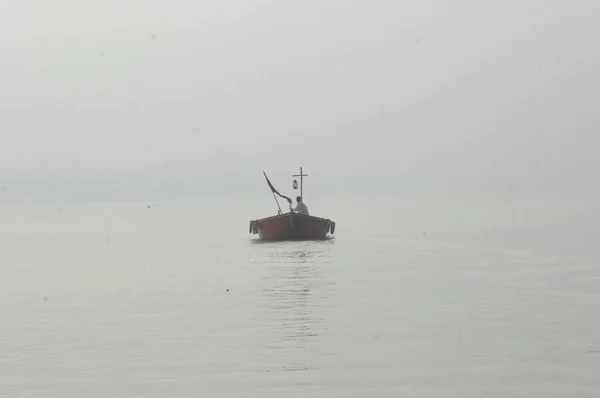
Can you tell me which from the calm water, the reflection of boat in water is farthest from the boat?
the calm water

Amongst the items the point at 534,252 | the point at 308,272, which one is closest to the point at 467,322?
the point at 308,272

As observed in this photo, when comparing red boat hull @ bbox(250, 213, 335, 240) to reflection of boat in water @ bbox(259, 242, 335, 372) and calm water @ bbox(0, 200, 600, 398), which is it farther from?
calm water @ bbox(0, 200, 600, 398)

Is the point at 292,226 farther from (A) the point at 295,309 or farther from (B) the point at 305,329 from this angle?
(B) the point at 305,329

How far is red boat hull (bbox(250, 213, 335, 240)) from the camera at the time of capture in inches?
2689

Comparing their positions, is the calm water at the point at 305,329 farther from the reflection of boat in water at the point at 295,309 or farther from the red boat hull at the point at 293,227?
the red boat hull at the point at 293,227

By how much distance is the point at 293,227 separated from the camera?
225 feet

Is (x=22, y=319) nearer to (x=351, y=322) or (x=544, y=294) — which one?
(x=351, y=322)

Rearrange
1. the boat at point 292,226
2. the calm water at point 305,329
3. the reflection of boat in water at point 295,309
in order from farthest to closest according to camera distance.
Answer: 1. the boat at point 292,226
2. the reflection of boat in water at point 295,309
3. the calm water at point 305,329

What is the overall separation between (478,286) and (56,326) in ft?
59.7

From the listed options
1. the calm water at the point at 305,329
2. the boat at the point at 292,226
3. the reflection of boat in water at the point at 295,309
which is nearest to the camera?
the calm water at the point at 305,329

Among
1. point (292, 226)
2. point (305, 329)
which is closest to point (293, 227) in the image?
point (292, 226)

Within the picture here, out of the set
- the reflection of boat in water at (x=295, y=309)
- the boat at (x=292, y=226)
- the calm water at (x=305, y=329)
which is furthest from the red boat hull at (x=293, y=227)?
the calm water at (x=305, y=329)

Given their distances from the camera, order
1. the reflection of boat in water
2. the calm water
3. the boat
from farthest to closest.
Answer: the boat
the reflection of boat in water
the calm water

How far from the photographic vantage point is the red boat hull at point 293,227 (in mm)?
68312
